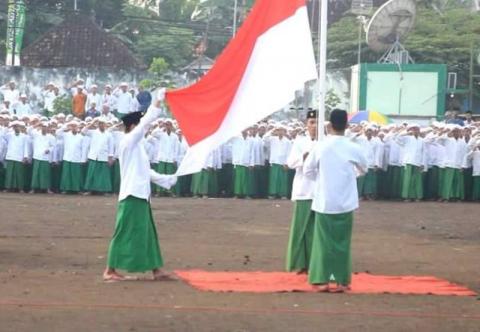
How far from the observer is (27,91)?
35875mm

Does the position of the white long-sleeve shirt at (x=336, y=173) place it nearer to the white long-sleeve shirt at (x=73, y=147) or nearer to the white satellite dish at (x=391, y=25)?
the white long-sleeve shirt at (x=73, y=147)

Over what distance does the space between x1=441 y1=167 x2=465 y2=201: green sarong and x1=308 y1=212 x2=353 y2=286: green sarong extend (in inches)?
592

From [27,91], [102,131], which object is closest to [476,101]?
[27,91]

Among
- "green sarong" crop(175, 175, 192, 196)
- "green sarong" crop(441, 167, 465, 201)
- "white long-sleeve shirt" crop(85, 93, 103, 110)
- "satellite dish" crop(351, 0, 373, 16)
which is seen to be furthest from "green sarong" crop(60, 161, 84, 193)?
"satellite dish" crop(351, 0, 373, 16)

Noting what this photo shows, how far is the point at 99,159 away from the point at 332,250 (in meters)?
14.7

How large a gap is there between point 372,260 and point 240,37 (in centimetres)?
395

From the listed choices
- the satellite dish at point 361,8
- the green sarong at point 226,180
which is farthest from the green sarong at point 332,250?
the satellite dish at point 361,8

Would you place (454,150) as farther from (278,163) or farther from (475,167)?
(278,163)

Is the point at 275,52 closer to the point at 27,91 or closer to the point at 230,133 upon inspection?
the point at 230,133

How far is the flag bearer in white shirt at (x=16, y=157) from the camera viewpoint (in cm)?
2548

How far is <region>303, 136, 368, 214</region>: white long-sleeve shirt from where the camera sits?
449 inches

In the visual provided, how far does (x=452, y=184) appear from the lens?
85.8 feet

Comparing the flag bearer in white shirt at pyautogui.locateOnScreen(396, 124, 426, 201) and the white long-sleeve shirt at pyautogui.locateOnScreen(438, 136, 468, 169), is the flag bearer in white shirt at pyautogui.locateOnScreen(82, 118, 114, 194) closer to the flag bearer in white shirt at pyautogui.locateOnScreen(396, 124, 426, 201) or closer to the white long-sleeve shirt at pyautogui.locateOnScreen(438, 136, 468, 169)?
the flag bearer in white shirt at pyautogui.locateOnScreen(396, 124, 426, 201)

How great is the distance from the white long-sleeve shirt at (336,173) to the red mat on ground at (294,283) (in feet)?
2.73
